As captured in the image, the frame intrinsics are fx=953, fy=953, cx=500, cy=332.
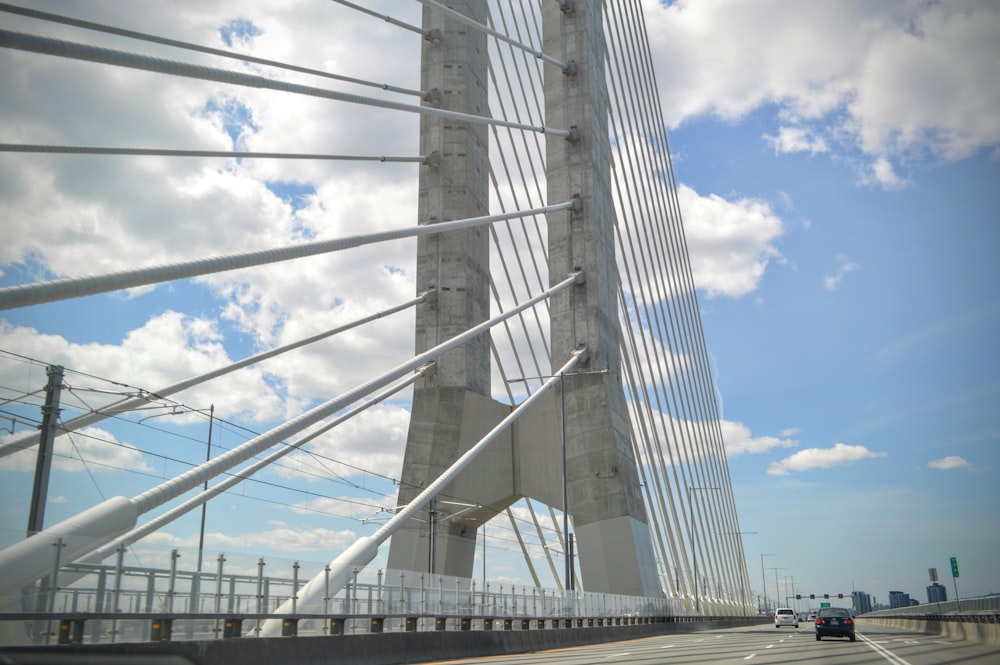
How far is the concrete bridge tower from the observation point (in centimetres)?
3497

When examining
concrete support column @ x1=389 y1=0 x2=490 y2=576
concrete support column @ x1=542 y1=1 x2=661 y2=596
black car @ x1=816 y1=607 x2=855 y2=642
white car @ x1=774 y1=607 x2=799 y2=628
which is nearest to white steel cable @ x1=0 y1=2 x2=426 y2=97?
concrete support column @ x1=389 y1=0 x2=490 y2=576

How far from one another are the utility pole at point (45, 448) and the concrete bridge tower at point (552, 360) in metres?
17.1

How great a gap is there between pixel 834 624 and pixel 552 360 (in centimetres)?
Answer: 1420

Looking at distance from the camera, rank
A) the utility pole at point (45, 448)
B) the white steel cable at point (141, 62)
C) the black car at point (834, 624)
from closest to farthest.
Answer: the white steel cable at point (141, 62) → the utility pole at point (45, 448) → the black car at point (834, 624)

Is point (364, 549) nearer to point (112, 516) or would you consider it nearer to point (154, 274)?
point (112, 516)

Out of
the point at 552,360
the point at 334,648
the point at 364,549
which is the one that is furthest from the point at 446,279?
the point at 334,648

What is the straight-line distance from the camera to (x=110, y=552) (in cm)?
1202

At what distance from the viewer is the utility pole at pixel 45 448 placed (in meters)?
17.4

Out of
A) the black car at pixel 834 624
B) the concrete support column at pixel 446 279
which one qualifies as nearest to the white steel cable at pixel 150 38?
the concrete support column at pixel 446 279

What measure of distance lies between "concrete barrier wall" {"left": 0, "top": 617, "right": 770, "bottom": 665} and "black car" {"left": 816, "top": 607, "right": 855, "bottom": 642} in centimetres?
779

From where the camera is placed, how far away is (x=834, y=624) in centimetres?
2769

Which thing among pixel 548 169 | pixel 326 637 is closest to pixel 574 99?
pixel 548 169

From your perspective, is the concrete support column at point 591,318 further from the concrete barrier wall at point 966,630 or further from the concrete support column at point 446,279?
the concrete barrier wall at point 966,630

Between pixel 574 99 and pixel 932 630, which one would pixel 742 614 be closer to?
pixel 932 630
